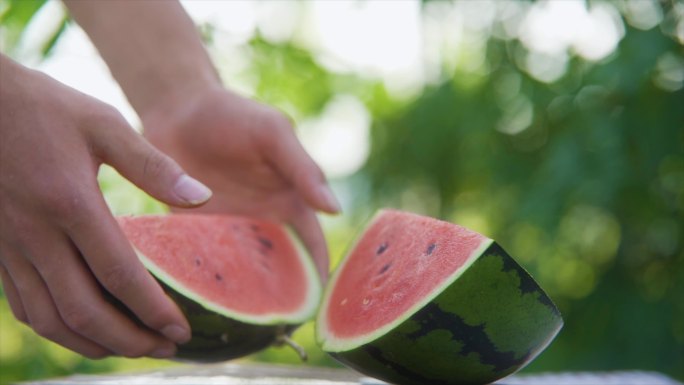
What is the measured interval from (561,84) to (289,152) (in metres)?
1.54

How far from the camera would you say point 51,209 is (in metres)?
1.45

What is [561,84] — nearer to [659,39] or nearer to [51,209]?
[659,39]

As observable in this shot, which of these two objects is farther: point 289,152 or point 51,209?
point 289,152

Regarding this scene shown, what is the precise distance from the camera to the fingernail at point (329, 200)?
92.6 inches

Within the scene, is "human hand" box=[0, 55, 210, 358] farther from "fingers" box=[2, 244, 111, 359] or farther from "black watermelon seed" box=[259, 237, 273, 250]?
"black watermelon seed" box=[259, 237, 273, 250]

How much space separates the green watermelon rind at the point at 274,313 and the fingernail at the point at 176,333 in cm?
14

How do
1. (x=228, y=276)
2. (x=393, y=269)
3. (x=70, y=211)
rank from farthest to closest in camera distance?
(x=228, y=276), (x=393, y=269), (x=70, y=211)

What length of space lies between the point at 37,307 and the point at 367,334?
2.03 ft

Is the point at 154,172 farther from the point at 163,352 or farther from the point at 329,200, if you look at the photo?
the point at 329,200

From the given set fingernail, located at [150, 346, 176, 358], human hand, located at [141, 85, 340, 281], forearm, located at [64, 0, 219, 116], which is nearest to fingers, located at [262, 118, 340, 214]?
human hand, located at [141, 85, 340, 281]

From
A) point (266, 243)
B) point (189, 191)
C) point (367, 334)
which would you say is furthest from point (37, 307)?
point (266, 243)

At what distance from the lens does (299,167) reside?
2.41 m

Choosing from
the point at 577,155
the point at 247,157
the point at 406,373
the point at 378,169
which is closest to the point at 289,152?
the point at 247,157

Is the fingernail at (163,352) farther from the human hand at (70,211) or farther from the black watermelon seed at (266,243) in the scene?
the black watermelon seed at (266,243)
